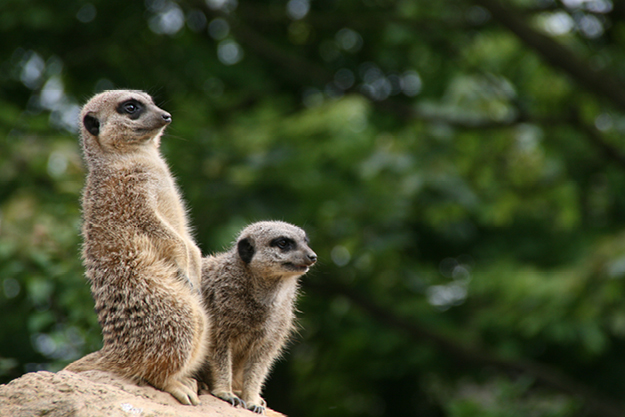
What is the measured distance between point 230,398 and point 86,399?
2.36 ft

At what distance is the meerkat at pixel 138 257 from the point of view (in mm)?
3254

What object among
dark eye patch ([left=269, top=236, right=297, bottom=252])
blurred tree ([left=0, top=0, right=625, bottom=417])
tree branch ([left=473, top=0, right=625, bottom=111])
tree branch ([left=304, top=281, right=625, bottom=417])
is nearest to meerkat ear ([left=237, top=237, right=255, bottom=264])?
dark eye patch ([left=269, top=236, right=297, bottom=252])

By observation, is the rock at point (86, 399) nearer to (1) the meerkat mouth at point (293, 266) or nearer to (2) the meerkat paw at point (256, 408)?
(2) the meerkat paw at point (256, 408)

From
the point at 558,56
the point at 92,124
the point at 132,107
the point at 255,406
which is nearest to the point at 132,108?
the point at 132,107

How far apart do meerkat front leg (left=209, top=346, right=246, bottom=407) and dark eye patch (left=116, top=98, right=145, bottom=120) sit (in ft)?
3.95

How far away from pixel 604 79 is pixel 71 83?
239 inches

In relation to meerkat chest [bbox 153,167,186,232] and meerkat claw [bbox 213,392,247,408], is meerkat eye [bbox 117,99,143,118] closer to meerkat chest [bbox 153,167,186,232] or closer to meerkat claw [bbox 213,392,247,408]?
meerkat chest [bbox 153,167,186,232]

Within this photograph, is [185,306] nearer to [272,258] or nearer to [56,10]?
[272,258]

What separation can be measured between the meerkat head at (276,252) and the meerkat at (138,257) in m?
0.37

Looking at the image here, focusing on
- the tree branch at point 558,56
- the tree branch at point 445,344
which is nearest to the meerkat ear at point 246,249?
the tree branch at point 445,344

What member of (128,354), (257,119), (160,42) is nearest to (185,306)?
(128,354)

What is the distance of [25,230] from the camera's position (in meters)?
5.51

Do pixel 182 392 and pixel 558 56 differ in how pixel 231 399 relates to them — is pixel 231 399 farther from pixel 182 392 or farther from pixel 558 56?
pixel 558 56

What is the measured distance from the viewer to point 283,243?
12.6 ft
